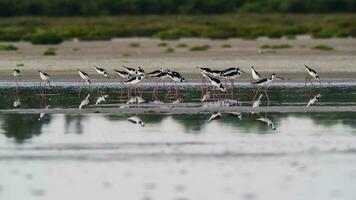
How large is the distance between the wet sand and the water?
38.4ft

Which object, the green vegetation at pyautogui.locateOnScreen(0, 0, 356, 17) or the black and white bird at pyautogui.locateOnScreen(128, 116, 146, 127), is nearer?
the black and white bird at pyautogui.locateOnScreen(128, 116, 146, 127)

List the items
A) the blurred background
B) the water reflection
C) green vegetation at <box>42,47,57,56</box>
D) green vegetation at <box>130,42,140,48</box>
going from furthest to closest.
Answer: the blurred background
green vegetation at <box>130,42,140,48</box>
green vegetation at <box>42,47,57,56</box>
the water reflection

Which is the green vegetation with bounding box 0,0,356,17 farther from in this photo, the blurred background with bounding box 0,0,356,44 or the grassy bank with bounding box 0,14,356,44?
the grassy bank with bounding box 0,14,356,44

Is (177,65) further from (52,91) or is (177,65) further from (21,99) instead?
(21,99)

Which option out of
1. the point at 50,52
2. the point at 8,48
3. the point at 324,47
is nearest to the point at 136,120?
the point at 50,52

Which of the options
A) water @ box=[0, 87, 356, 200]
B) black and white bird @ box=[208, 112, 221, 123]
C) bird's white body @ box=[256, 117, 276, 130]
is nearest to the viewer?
water @ box=[0, 87, 356, 200]

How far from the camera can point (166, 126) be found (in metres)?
21.5

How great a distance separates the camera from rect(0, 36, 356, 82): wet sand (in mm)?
36000

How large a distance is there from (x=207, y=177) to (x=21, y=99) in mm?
12925

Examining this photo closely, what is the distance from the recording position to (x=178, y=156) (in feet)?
57.3

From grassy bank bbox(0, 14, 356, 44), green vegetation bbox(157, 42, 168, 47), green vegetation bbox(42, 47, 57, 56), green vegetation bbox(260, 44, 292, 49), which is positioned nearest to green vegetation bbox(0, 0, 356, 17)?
grassy bank bbox(0, 14, 356, 44)

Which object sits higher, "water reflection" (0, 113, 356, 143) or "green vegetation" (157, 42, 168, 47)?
"green vegetation" (157, 42, 168, 47)

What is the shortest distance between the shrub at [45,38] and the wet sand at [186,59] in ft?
3.09

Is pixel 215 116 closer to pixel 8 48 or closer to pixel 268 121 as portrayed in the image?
pixel 268 121
